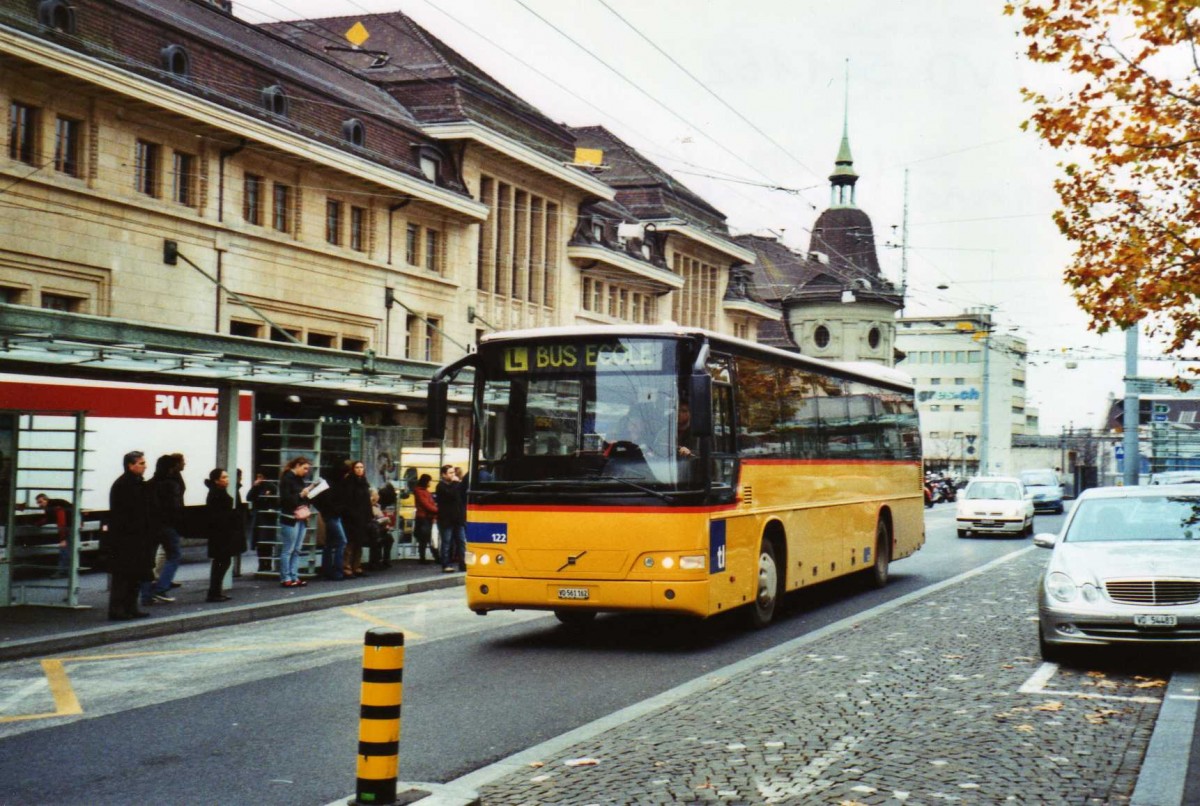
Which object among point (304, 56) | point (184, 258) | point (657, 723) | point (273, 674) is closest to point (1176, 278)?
point (657, 723)

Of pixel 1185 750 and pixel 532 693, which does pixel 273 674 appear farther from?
pixel 1185 750

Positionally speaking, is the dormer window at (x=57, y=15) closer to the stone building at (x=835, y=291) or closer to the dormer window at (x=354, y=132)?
the dormer window at (x=354, y=132)

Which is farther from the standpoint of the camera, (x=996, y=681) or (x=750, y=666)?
(x=750, y=666)

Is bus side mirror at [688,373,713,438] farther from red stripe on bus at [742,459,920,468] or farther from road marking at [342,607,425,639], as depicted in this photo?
road marking at [342,607,425,639]

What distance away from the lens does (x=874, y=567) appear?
755 inches

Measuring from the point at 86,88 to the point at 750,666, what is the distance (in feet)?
63.8

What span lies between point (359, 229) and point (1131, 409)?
20644 millimetres

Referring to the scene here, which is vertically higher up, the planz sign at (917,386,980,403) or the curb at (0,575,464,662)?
the planz sign at (917,386,980,403)

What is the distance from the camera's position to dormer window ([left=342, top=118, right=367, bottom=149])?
33.2 meters

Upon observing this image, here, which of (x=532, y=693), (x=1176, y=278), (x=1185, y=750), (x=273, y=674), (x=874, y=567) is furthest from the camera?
(x=874, y=567)

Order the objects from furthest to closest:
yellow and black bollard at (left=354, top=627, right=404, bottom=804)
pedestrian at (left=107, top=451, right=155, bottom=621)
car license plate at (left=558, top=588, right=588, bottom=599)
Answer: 1. pedestrian at (left=107, top=451, right=155, bottom=621)
2. car license plate at (left=558, top=588, right=588, bottom=599)
3. yellow and black bollard at (left=354, top=627, right=404, bottom=804)

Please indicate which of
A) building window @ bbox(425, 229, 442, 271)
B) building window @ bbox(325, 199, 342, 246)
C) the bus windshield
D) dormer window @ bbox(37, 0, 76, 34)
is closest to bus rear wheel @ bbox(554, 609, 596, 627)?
the bus windshield

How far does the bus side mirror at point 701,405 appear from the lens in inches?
439

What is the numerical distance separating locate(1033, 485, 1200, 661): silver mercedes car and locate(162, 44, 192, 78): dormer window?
21330 mm
